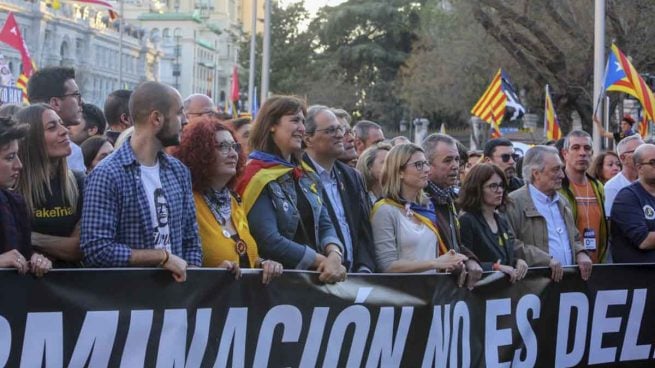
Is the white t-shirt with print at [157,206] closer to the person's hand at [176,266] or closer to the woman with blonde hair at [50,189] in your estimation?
the person's hand at [176,266]

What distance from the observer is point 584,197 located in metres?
8.55

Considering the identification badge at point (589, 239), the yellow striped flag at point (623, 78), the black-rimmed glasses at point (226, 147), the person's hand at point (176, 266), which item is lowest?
the identification badge at point (589, 239)

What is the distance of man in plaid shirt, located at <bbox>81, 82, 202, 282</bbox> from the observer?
17.7 feet

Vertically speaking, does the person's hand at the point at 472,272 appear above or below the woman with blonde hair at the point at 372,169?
below

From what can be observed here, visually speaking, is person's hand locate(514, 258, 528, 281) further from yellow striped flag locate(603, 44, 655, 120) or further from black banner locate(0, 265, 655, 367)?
yellow striped flag locate(603, 44, 655, 120)

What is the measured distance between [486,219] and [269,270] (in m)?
2.12

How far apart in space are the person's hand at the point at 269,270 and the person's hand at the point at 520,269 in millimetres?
1941

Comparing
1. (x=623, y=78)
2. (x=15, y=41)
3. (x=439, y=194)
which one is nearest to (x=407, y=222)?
(x=439, y=194)

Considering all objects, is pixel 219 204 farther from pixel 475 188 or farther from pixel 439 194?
pixel 475 188

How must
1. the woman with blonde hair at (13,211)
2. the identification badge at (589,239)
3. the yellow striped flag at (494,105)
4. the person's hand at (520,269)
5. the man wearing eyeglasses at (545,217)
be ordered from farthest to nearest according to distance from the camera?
the yellow striped flag at (494,105), the identification badge at (589,239), the man wearing eyeglasses at (545,217), the person's hand at (520,269), the woman with blonde hair at (13,211)

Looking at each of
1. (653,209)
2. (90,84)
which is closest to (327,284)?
(653,209)

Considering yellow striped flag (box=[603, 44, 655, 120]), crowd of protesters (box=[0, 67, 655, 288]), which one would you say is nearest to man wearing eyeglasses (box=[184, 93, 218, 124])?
crowd of protesters (box=[0, 67, 655, 288])

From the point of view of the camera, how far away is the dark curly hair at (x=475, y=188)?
294 inches

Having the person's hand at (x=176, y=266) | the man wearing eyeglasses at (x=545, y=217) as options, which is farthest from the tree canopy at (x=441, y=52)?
the person's hand at (x=176, y=266)
